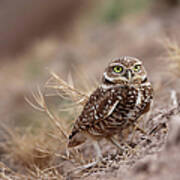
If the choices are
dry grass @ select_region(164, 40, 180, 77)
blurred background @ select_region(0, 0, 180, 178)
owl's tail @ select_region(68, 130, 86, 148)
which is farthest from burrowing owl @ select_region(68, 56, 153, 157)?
blurred background @ select_region(0, 0, 180, 178)

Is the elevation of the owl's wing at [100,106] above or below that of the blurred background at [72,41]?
below

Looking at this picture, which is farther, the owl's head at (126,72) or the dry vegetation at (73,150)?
the dry vegetation at (73,150)

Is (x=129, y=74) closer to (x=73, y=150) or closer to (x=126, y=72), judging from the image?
(x=126, y=72)

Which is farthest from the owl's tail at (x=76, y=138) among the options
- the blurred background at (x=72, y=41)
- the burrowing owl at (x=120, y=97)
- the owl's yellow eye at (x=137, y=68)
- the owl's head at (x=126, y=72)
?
the blurred background at (x=72, y=41)

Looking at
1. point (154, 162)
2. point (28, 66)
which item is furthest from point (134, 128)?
point (28, 66)

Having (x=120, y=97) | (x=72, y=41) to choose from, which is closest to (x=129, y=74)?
(x=120, y=97)

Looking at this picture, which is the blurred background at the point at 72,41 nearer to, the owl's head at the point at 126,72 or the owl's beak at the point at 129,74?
the owl's head at the point at 126,72
